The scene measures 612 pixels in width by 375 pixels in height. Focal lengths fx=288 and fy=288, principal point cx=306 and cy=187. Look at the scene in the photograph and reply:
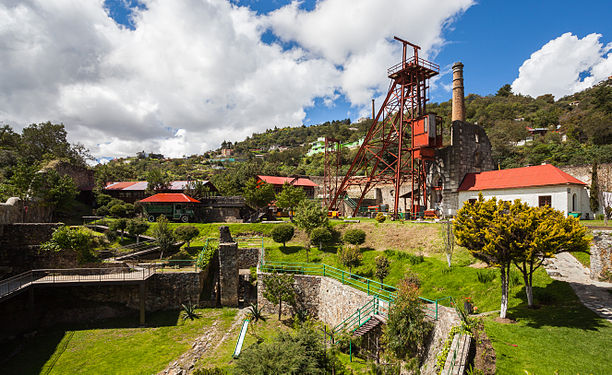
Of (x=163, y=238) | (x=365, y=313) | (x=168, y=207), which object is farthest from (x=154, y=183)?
(x=365, y=313)

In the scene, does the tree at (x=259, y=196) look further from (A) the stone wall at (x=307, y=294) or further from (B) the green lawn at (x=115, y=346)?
(B) the green lawn at (x=115, y=346)

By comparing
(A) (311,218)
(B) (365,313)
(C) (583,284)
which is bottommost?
(B) (365,313)

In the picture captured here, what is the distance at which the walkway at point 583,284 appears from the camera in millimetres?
10320

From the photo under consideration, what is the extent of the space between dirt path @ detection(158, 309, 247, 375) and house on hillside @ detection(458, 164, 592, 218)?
20.4 meters

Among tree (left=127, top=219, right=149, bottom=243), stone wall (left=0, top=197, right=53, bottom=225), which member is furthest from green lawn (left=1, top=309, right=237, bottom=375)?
stone wall (left=0, top=197, right=53, bottom=225)

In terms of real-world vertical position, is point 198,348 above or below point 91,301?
below

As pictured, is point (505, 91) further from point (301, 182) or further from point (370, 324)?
point (370, 324)

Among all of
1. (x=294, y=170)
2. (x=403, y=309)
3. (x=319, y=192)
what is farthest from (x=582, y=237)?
(x=294, y=170)

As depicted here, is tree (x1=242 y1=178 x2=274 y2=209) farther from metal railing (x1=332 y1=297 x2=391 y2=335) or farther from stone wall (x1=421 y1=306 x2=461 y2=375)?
stone wall (x1=421 y1=306 x2=461 y2=375)

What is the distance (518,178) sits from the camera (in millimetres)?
23750

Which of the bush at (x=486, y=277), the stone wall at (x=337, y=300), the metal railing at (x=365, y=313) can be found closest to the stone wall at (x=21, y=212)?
the stone wall at (x=337, y=300)

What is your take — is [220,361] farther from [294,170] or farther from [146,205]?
[294,170]

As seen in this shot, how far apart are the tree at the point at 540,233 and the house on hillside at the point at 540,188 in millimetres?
10925

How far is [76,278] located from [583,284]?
26244mm
